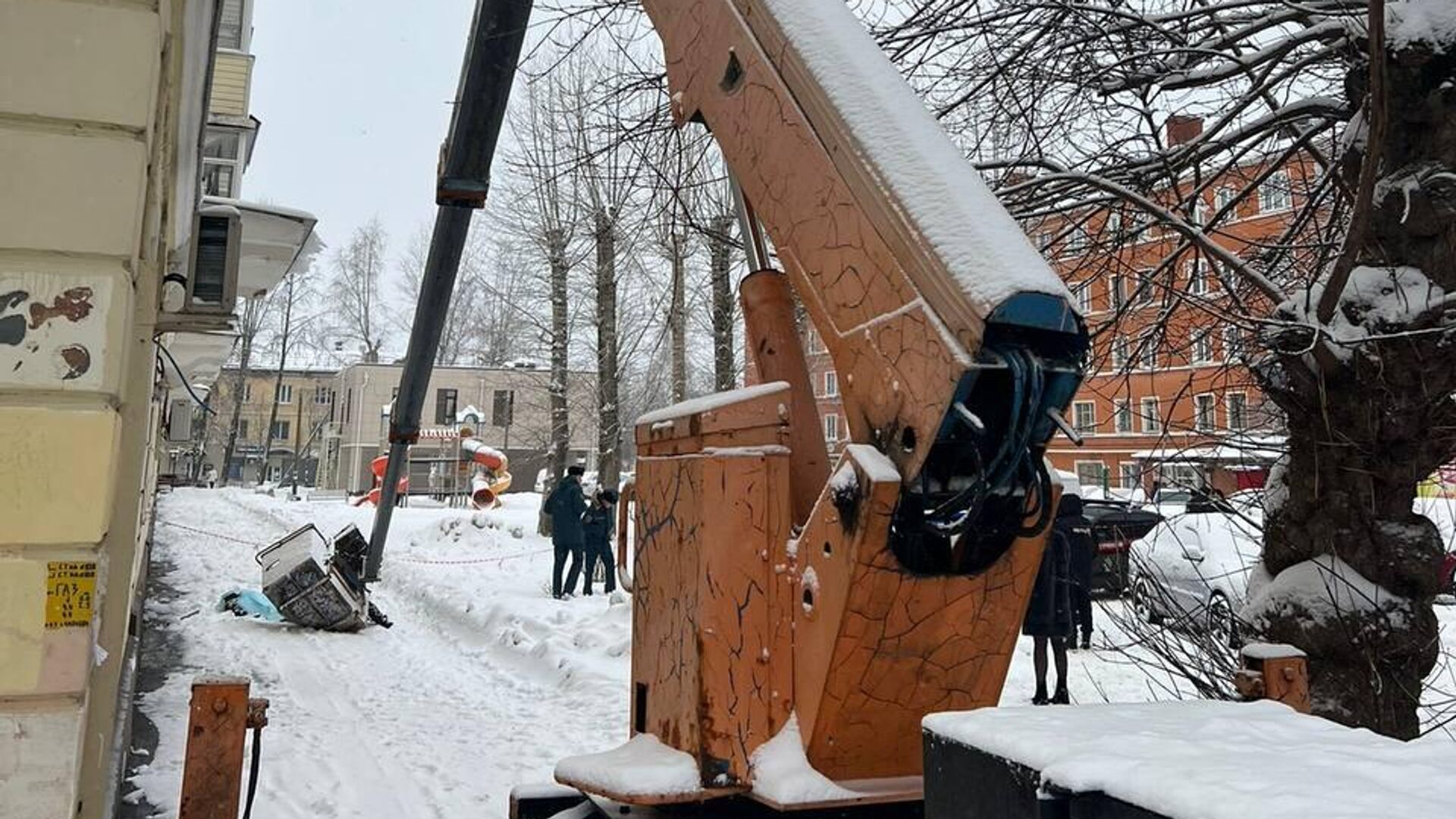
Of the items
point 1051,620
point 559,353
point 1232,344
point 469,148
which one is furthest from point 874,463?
point 559,353

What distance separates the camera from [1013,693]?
8820mm

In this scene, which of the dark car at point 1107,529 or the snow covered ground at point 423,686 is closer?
the snow covered ground at point 423,686

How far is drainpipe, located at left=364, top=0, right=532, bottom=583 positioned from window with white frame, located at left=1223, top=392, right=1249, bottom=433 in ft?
16.9

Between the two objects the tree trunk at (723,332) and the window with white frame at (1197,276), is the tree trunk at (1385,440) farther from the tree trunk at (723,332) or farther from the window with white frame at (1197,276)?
the tree trunk at (723,332)

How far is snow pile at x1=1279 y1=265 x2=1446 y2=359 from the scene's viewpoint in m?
3.95

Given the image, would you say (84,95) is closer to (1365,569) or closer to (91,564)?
(91,564)

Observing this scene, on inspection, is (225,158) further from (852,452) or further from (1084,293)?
(852,452)

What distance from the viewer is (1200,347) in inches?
267

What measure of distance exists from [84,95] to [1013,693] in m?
8.14

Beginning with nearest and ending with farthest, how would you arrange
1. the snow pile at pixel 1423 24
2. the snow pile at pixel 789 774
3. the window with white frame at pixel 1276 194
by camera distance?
the snow pile at pixel 789 774 < the snow pile at pixel 1423 24 < the window with white frame at pixel 1276 194

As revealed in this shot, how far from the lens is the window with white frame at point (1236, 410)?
231 inches

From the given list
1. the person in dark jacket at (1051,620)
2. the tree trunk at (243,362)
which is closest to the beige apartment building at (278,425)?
the tree trunk at (243,362)

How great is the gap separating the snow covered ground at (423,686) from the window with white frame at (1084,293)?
216 centimetres

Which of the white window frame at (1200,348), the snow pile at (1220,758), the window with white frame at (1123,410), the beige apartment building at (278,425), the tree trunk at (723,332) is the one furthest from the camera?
the beige apartment building at (278,425)
